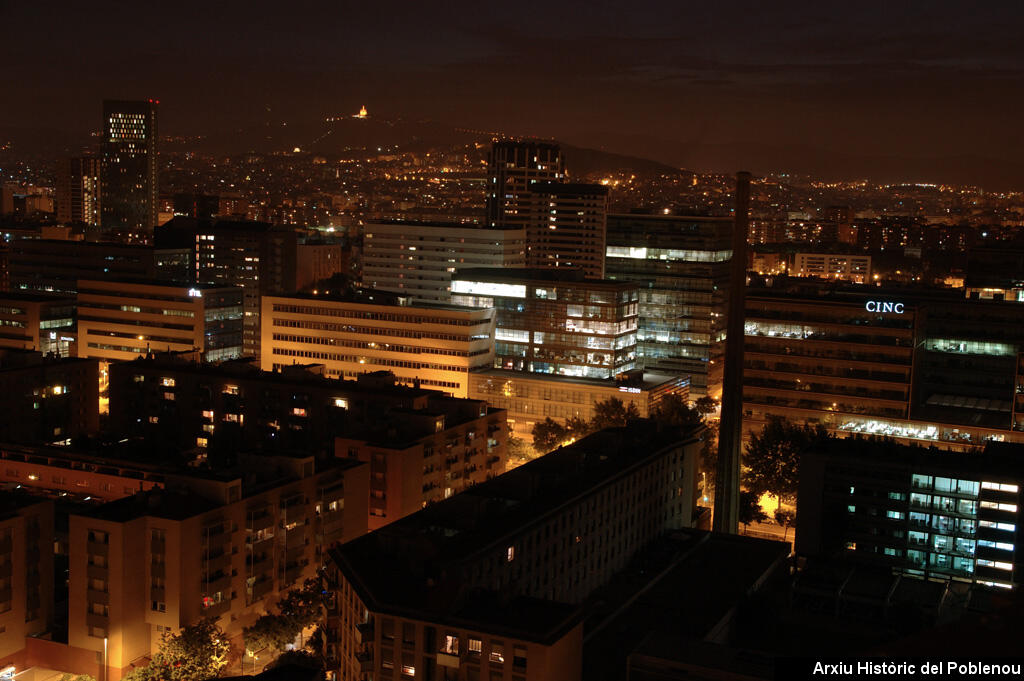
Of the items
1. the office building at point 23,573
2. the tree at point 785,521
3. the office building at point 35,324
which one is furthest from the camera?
the office building at point 35,324

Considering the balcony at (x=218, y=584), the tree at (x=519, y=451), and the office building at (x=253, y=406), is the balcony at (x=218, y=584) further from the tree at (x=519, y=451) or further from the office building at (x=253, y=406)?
the tree at (x=519, y=451)

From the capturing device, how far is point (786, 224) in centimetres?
6656

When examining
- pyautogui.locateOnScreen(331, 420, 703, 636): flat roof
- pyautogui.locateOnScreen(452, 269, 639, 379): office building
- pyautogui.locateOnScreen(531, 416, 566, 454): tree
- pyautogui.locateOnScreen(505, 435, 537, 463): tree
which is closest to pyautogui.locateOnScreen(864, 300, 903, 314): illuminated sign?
pyautogui.locateOnScreen(452, 269, 639, 379): office building

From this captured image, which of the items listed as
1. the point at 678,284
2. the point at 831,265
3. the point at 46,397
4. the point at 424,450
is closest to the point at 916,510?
the point at 424,450

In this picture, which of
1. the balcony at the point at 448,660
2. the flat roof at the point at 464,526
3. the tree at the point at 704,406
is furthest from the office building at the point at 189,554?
the tree at the point at 704,406

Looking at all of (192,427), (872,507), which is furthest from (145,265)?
(872,507)

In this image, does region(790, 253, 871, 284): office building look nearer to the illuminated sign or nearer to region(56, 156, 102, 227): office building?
the illuminated sign

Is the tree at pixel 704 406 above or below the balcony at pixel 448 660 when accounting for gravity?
below

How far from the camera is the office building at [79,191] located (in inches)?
2349

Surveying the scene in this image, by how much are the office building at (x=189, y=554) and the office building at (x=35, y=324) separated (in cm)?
1628

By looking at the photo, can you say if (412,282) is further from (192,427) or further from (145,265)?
(192,427)

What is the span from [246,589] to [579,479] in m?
4.28

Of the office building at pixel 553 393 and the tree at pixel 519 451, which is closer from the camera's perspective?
the tree at pixel 519 451

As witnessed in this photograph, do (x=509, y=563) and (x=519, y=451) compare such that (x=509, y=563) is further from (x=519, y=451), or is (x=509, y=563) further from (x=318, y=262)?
(x=318, y=262)
